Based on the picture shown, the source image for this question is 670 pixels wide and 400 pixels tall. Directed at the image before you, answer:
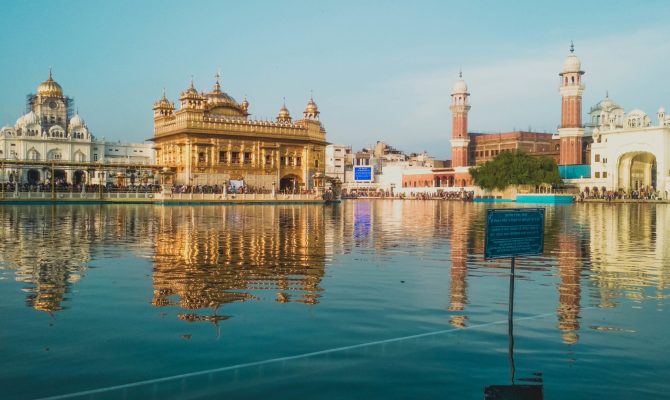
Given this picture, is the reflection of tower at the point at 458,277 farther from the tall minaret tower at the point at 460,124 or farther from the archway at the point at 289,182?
the tall minaret tower at the point at 460,124

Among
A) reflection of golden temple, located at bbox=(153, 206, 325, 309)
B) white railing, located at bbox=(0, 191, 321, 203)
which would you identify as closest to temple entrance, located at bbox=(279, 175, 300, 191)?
white railing, located at bbox=(0, 191, 321, 203)

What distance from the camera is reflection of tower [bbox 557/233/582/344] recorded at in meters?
7.89

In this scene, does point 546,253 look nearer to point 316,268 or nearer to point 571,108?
point 316,268

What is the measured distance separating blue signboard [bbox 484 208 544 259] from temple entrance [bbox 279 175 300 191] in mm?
62402

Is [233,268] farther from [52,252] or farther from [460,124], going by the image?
[460,124]

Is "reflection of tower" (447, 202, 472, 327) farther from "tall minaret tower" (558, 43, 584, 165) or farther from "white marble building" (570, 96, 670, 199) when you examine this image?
"tall minaret tower" (558, 43, 584, 165)

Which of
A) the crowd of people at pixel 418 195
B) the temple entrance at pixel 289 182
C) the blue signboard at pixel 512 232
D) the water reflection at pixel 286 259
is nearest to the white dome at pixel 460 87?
the crowd of people at pixel 418 195

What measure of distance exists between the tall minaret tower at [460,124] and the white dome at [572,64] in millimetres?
20099

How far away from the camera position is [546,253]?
16.3m

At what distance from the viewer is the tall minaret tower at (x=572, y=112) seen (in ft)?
288

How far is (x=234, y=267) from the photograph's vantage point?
1295 centimetres

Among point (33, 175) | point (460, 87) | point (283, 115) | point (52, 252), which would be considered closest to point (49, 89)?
point (33, 175)

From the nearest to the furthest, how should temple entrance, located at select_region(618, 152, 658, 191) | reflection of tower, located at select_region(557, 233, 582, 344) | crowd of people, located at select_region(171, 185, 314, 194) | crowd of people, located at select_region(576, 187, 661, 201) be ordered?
reflection of tower, located at select_region(557, 233, 582, 344)
crowd of people, located at select_region(171, 185, 314, 194)
crowd of people, located at select_region(576, 187, 661, 201)
temple entrance, located at select_region(618, 152, 658, 191)

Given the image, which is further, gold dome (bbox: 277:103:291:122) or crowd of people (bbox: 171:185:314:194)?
gold dome (bbox: 277:103:291:122)
